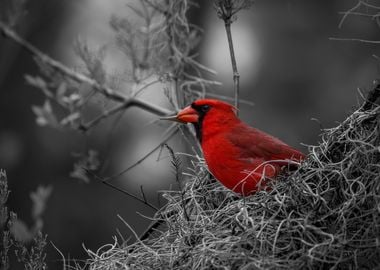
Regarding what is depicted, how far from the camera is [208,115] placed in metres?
4.43

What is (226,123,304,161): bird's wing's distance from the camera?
164 inches

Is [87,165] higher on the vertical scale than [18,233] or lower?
lower

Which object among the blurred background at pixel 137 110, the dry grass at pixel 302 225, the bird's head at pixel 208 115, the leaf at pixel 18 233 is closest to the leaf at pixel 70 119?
the bird's head at pixel 208 115

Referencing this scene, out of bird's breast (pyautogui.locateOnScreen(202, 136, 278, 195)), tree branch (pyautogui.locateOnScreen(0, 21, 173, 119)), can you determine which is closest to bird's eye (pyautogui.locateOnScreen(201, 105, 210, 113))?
bird's breast (pyautogui.locateOnScreen(202, 136, 278, 195))

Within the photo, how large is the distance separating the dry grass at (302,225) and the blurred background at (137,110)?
523cm

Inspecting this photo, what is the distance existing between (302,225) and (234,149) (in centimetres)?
113

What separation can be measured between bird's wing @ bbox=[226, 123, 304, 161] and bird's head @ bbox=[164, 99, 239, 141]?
0.31ft

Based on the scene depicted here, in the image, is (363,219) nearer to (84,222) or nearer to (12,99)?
(84,222)

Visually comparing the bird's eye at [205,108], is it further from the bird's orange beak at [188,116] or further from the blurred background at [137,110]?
the blurred background at [137,110]

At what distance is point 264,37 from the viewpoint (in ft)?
35.7

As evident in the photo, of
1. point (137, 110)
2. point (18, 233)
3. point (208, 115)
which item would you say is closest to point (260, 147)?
point (208, 115)

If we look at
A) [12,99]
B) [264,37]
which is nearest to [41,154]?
[12,99]

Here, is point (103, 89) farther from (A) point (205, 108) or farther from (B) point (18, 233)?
(B) point (18, 233)

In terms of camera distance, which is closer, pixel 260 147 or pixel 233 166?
pixel 233 166
